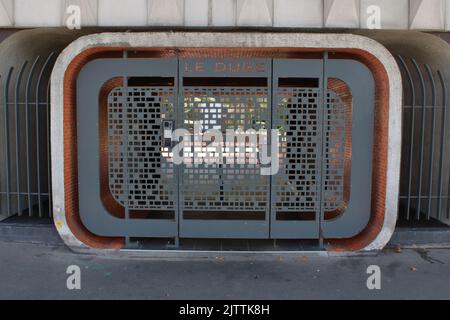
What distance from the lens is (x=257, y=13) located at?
613 cm

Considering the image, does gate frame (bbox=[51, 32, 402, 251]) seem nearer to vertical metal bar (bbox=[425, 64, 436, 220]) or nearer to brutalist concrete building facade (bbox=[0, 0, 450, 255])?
brutalist concrete building facade (bbox=[0, 0, 450, 255])

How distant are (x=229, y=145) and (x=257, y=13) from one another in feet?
6.87

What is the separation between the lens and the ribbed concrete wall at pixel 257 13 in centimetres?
613

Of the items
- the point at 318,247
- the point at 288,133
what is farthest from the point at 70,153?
the point at 318,247

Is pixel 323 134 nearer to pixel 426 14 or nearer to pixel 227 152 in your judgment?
pixel 227 152

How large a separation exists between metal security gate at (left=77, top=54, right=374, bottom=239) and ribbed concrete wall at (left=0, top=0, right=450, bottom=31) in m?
0.61

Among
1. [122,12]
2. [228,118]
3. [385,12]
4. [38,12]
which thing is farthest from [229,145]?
[38,12]

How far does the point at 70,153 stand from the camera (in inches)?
255

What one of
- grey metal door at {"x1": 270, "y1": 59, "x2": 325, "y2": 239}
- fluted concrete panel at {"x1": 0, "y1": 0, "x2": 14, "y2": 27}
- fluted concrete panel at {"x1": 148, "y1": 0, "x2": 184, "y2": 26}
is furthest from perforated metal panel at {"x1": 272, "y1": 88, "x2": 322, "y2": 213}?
fluted concrete panel at {"x1": 0, "y1": 0, "x2": 14, "y2": 27}

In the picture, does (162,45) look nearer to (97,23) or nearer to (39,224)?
(97,23)

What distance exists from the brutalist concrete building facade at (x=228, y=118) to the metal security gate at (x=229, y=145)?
0.07ft

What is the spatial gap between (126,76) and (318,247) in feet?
13.6

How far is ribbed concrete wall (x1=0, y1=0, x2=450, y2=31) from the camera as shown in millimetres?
6129

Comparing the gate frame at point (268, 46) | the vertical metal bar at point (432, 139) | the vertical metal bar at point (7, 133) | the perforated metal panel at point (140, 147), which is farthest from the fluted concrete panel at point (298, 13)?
the vertical metal bar at point (7, 133)
